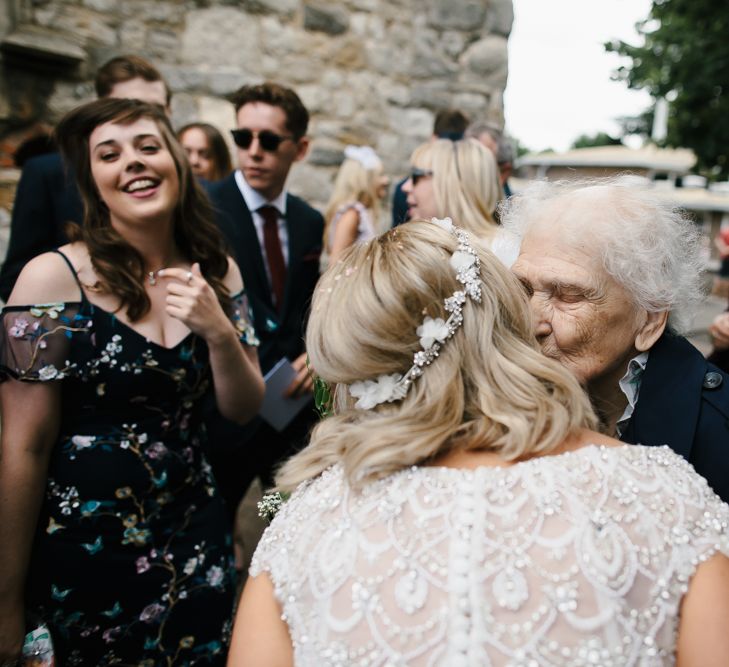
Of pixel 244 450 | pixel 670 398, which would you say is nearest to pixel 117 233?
pixel 244 450

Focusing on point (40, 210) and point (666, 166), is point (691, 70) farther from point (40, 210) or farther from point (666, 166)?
point (666, 166)

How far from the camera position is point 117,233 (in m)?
2.29

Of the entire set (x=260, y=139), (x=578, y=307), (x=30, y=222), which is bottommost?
(x=30, y=222)

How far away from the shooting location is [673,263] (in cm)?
172

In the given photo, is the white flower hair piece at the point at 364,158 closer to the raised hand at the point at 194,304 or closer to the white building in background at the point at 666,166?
the raised hand at the point at 194,304

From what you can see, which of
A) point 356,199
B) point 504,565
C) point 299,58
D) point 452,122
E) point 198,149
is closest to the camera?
point 504,565

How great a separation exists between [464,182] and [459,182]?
2 centimetres

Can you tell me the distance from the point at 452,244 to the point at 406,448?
39 cm

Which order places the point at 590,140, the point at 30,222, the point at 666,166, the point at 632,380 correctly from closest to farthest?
the point at 632,380 → the point at 30,222 → the point at 666,166 → the point at 590,140

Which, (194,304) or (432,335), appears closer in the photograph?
(432,335)

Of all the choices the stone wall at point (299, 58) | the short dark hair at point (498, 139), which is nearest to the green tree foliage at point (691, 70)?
the stone wall at point (299, 58)

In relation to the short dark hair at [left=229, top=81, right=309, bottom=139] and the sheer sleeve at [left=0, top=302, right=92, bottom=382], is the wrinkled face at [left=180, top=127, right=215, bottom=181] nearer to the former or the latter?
the short dark hair at [left=229, top=81, right=309, bottom=139]

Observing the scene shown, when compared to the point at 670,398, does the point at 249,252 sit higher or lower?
lower

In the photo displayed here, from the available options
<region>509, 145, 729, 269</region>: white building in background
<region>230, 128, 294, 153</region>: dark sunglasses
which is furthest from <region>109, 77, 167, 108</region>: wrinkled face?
<region>509, 145, 729, 269</region>: white building in background
